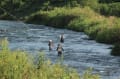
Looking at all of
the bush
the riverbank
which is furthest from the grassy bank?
the bush

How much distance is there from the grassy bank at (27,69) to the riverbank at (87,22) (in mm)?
33429

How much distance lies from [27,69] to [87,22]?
5616 centimetres

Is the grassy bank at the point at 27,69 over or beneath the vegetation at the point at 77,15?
over

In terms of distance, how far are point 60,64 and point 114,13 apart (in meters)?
73.7

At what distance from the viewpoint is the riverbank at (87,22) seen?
5253 centimetres

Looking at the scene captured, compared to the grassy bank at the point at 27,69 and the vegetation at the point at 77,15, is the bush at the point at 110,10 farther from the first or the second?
the grassy bank at the point at 27,69

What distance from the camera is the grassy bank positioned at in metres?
14.9

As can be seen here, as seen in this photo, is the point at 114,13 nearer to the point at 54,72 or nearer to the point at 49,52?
the point at 49,52

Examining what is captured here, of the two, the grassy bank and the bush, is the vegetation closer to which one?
the bush

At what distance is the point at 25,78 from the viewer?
15.1m

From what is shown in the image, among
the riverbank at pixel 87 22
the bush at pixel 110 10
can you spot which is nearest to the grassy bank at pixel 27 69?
the riverbank at pixel 87 22

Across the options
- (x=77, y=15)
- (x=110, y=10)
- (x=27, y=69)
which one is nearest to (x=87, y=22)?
(x=77, y=15)

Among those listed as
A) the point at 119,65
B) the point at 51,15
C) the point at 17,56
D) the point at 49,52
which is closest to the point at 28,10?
the point at 51,15

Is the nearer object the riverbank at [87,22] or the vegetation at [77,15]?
the riverbank at [87,22]
